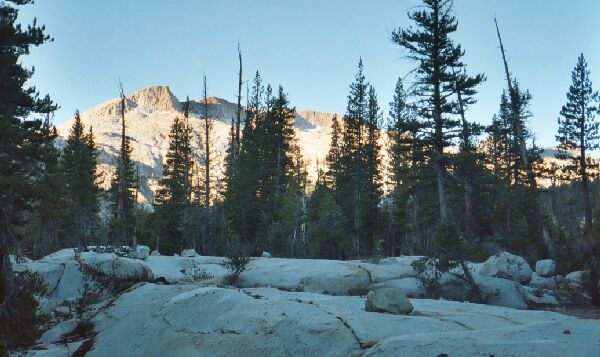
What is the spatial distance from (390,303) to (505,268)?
14.0 meters

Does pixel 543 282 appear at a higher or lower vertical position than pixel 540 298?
higher

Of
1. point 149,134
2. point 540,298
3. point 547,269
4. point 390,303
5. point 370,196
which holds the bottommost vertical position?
point 540,298

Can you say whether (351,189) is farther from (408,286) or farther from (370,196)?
(408,286)

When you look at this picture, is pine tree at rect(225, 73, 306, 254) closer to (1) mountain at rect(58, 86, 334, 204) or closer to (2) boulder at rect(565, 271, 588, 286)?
(2) boulder at rect(565, 271, 588, 286)

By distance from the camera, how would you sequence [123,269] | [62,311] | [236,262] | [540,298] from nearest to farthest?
[62,311], [123,269], [236,262], [540,298]

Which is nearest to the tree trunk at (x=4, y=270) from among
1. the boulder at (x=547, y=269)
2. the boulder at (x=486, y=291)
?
the boulder at (x=486, y=291)

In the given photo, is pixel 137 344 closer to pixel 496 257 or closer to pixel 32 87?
pixel 496 257

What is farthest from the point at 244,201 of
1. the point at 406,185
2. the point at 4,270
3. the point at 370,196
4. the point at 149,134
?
the point at 149,134

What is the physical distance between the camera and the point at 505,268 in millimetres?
18406

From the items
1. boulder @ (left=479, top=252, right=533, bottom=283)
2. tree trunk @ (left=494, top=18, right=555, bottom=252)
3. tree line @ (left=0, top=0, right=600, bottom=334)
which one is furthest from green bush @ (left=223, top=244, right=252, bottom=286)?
tree trunk @ (left=494, top=18, right=555, bottom=252)

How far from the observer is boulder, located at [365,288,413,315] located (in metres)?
6.67

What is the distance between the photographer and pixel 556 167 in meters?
29.1

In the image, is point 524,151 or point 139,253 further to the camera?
point 524,151

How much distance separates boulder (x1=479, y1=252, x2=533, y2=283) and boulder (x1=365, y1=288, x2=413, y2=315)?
12.9 meters
